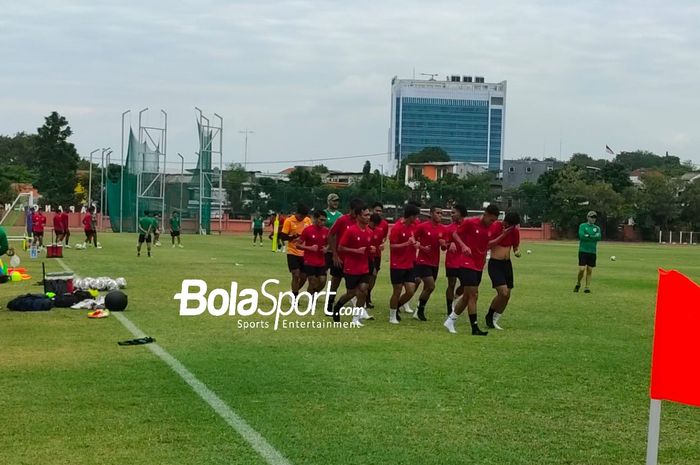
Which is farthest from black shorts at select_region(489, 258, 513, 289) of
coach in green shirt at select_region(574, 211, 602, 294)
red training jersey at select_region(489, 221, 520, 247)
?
coach in green shirt at select_region(574, 211, 602, 294)

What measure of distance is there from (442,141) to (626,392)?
177 m

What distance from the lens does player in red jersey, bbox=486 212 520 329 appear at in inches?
507

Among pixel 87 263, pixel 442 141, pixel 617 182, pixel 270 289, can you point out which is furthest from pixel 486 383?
pixel 442 141

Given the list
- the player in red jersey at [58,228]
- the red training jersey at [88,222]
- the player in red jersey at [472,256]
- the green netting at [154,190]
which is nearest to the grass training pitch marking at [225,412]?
the player in red jersey at [472,256]

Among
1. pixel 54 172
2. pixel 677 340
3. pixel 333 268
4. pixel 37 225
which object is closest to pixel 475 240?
pixel 333 268

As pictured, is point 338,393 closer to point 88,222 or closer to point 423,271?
point 423,271

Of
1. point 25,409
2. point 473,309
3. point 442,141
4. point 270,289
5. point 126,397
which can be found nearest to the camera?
point 25,409

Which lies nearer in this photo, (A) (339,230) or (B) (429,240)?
(A) (339,230)

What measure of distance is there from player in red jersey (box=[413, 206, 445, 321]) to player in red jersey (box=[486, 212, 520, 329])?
1.25m

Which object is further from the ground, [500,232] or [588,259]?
[500,232]

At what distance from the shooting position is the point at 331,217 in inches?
605

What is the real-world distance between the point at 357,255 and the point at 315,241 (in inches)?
59.7

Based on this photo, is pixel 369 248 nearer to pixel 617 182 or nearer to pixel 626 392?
pixel 626 392

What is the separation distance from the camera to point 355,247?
42.0ft
